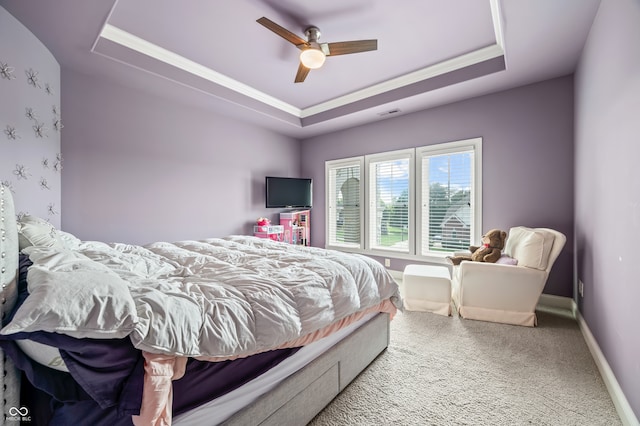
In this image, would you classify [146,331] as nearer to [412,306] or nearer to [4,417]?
[4,417]

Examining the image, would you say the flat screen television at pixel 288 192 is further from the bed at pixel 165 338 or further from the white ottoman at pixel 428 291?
the bed at pixel 165 338

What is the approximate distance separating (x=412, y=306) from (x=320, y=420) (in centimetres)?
182

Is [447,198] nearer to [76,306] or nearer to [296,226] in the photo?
[296,226]

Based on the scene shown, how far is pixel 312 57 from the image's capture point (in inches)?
95.3

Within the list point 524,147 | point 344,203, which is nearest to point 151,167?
point 344,203

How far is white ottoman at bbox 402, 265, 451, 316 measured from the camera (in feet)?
9.05

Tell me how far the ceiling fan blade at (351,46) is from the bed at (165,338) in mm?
1935

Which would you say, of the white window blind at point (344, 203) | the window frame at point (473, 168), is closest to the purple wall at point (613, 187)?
the window frame at point (473, 168)

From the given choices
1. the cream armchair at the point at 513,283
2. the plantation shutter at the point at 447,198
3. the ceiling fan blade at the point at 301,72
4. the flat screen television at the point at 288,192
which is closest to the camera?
the cream armchair at the point at 513,283

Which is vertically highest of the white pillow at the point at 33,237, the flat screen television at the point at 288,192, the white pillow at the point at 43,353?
the flat screen television at the point at 288,192

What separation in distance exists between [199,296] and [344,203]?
3.86 m

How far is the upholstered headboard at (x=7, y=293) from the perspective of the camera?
768 millimetres

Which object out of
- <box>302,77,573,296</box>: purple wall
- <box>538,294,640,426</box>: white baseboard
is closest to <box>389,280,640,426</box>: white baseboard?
<box>538,294,640,426</box>: white baseboard

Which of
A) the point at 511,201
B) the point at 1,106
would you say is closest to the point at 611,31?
the point at 511,201
